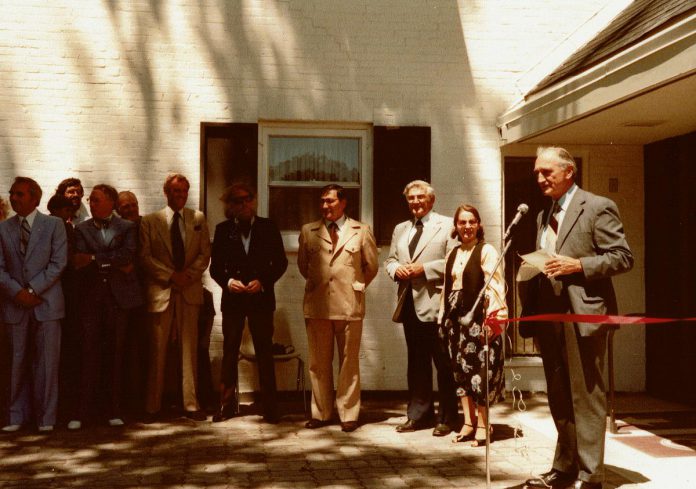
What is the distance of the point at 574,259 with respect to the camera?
179 inches

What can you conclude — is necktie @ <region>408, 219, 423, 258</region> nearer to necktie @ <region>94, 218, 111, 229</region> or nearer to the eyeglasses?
the eyeglasses

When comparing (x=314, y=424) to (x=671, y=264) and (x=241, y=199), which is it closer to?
(x=241, y=199)

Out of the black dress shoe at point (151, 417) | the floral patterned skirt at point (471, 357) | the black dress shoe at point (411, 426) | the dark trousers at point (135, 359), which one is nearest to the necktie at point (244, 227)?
the dark trousers at point (135, 359)

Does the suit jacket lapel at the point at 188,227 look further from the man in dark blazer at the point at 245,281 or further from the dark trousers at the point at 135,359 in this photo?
the dark trousers at the point at 135,359

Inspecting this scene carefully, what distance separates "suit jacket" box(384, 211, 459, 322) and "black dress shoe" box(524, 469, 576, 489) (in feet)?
6.39

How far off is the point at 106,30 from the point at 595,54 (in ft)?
15.4

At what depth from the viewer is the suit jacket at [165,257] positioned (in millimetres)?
6992

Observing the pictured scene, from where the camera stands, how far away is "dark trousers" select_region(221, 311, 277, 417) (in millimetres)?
6914

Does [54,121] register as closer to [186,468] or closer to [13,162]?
[13,162]

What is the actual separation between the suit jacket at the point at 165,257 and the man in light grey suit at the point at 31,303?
2.33 ft

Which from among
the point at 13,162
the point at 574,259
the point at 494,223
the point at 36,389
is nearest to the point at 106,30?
the point at 13,162

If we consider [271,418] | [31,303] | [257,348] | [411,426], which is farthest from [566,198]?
[31,303]

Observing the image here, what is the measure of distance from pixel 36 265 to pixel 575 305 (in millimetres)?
4344

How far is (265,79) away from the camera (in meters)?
8.14
